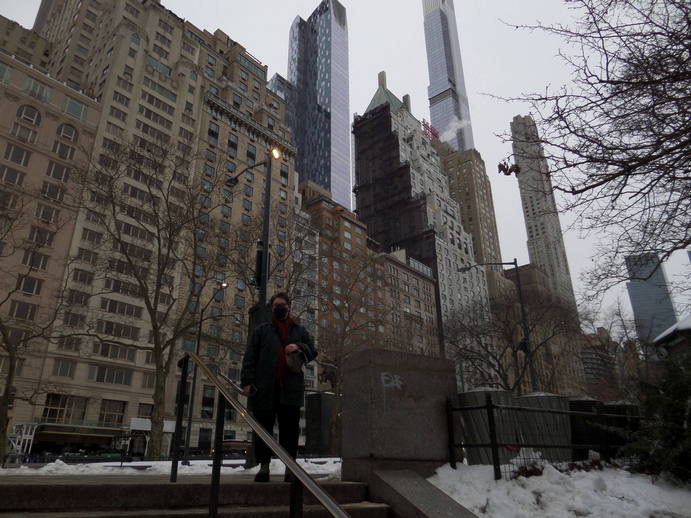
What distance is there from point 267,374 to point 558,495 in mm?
3754

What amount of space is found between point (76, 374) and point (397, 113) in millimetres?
109781

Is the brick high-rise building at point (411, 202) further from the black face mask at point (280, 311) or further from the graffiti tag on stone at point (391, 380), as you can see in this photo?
the black face mask at point (280, 311)

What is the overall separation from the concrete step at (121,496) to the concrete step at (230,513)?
103 mm

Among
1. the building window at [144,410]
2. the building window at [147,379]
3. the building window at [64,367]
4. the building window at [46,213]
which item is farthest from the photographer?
→ the building window at [147,379]

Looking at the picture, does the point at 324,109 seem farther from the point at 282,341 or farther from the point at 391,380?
the point at 282,341

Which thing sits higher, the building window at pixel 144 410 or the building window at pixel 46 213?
the building window at pixel 46 213

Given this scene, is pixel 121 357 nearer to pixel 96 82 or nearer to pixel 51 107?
pixel 51 107

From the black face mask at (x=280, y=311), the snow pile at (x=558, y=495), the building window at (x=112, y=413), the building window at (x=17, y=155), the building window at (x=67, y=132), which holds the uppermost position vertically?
the building window at (x=67, y=132)

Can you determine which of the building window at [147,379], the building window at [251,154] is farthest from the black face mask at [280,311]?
the building window at [251,154]

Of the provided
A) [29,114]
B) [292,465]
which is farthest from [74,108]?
[292,465]

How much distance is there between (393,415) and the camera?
19.7 feet

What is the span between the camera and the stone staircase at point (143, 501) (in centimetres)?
362

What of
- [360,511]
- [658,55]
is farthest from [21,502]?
[658,55]

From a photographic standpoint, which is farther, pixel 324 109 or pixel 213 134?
pixel 324 109
